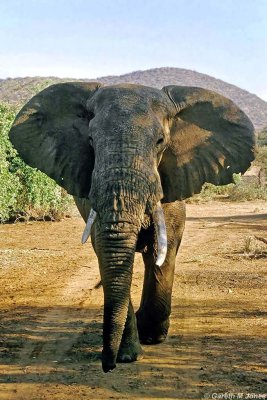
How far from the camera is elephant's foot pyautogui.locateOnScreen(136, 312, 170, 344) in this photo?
6822mm

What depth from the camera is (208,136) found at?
6.54 metres

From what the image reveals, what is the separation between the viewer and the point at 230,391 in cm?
537

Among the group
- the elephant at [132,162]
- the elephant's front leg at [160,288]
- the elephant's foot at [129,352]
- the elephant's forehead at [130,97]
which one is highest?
the elephant's forehead at [130,97]

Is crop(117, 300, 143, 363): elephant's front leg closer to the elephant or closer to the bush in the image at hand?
the elephant

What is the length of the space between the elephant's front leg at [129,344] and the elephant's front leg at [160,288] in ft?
1.73

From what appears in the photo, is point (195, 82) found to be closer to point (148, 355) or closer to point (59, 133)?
point (59, 133)

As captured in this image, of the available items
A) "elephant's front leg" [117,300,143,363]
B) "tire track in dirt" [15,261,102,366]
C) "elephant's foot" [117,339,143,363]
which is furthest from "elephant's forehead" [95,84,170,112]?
"tire track in dirt" [15,261,102,366]

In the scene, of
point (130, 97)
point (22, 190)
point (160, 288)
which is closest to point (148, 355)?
point (160, 288)

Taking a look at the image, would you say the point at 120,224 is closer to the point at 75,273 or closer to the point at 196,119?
the point at 196,119

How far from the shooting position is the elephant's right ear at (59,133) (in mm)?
6133

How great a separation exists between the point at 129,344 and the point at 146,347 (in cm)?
58

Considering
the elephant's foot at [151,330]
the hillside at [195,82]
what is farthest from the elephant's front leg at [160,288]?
the hillside at [195,82]

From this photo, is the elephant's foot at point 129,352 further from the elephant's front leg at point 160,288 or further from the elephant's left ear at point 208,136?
the elephant's left ear at point 208,136

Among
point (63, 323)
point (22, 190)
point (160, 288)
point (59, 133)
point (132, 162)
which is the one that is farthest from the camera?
point (22, 190)
